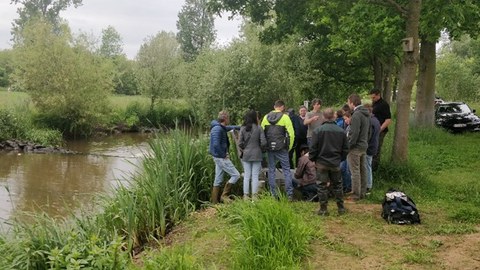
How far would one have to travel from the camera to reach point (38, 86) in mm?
27219

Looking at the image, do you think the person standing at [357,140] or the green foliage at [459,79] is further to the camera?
the green foliage at [459,79]

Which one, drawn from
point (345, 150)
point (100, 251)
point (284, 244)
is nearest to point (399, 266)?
point (284, 244)

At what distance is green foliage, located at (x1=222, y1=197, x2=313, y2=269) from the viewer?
5434 mm

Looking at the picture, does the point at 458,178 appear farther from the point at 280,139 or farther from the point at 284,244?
the point at 284,244

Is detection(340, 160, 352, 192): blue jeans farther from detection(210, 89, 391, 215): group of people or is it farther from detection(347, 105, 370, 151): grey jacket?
detection(347, 105, 370, 151): grey jacket

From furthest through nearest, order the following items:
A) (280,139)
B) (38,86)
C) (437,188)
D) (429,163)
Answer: (38,86) < (429,163) < (437,188) < (280,139)

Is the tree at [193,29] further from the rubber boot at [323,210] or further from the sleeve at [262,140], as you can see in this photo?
the rubber boot at [323,210]

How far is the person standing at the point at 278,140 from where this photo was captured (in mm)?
8641

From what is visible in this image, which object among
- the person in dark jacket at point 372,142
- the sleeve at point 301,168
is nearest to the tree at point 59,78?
the sleeve at point 301,168

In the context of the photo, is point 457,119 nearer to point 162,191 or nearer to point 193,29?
point 162,191

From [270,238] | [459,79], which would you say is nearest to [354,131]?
[270,238]

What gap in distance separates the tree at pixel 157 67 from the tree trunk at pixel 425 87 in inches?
850

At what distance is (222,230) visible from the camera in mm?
6738

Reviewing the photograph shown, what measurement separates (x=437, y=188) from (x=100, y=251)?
701 centimetres
